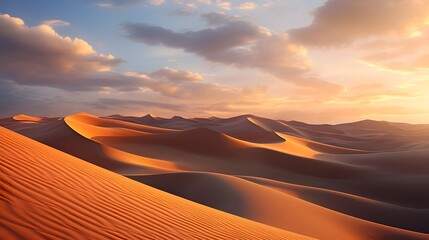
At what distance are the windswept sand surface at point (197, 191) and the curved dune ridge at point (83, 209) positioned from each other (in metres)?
0.02

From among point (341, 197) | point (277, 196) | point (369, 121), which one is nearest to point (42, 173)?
point (277, 196)

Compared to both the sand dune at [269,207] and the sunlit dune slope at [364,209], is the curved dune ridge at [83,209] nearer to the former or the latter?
the sand dune at [269,207]

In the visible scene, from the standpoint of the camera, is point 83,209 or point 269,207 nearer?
point 83,209

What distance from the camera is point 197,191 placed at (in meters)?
11.2

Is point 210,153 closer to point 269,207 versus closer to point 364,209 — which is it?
point 364,209

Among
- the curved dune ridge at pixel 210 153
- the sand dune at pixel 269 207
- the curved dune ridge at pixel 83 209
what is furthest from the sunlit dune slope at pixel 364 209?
the curved dune ridge at pixel 210 153

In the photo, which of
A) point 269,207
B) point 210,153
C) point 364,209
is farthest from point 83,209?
point 210,153

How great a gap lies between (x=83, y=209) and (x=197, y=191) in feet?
23.9

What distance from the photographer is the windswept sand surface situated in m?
3.92

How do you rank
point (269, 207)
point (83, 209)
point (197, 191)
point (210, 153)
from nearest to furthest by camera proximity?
1. point (83, 209)
2. point (269, 207)
3. point (197, 191)
4. point (210, 153)

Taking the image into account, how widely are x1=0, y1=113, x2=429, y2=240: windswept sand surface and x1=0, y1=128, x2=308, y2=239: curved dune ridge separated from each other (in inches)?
0.7

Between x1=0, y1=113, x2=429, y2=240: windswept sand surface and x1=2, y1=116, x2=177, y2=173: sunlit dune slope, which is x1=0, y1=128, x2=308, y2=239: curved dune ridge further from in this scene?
x1=2, y1=116, x2=177, y2=173: sunlit dune slope

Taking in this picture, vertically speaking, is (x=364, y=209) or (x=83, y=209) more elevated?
(x=83, y=209)

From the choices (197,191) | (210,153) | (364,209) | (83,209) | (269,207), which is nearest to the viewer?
(83,209)
